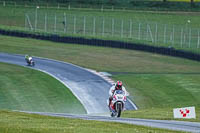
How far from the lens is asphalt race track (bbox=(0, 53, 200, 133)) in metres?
26.3

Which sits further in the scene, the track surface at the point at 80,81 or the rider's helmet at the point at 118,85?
the track surface at the point at 80,81

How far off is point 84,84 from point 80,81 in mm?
1184

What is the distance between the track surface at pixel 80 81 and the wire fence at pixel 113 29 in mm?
14277

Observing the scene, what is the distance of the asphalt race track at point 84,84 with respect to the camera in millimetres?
26328

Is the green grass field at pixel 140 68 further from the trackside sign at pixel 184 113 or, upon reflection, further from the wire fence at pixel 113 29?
the wire fence at pixel 113 29

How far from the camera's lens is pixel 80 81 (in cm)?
4316

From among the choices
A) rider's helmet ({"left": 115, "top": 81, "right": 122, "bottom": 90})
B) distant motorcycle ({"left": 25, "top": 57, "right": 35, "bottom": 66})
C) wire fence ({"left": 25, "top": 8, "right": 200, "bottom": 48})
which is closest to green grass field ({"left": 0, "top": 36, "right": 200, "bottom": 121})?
rider's helmet ({"left": 115, "top": 81, "right": 122, "bottom": 90})

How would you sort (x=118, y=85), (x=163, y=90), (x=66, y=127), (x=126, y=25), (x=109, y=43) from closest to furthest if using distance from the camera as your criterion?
1. (x=66, y=127)
2. (x=118, y=85)
3. (x=163, y=90)
4. (x=109, y=43)
5. (x=126, y=25)

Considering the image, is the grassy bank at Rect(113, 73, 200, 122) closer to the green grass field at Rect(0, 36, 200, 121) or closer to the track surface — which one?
the green grass field at Rect(0, 36, 200, 121)

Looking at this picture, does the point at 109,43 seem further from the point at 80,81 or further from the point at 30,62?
the point at 80,81

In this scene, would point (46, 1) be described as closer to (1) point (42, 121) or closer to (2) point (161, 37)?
(2) point (161, 37)

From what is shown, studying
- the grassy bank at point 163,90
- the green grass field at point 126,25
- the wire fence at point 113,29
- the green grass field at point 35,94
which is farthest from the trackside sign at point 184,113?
the wire fence at point 113,29

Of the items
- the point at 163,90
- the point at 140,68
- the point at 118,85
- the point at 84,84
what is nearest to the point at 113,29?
the point at 140,68

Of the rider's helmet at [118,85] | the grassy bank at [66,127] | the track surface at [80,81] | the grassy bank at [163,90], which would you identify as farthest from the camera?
the grassy bank at [163,90]
